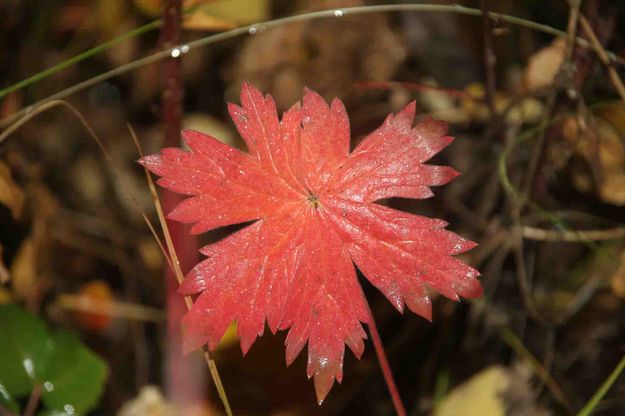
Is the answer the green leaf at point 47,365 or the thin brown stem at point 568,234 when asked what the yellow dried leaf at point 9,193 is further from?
the thin brown stem at point 568,234

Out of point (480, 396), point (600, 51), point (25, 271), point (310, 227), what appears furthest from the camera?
point (25, 271)

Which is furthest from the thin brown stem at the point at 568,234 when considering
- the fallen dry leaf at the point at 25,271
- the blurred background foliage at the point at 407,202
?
the fallen dry leaf at the point at 25,271

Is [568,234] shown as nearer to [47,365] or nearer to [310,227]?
[310,227]

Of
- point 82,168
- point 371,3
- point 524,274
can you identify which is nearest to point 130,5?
point 82,168

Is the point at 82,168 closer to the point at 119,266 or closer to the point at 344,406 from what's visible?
the point at 119,266

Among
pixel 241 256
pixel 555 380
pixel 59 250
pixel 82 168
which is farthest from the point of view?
pixel 82 168

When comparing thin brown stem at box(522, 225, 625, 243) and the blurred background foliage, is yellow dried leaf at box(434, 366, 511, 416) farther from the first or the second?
thin brown stem at box(522, 225, 625, 243)

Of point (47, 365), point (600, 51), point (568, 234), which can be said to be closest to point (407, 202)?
point (568, 234)
